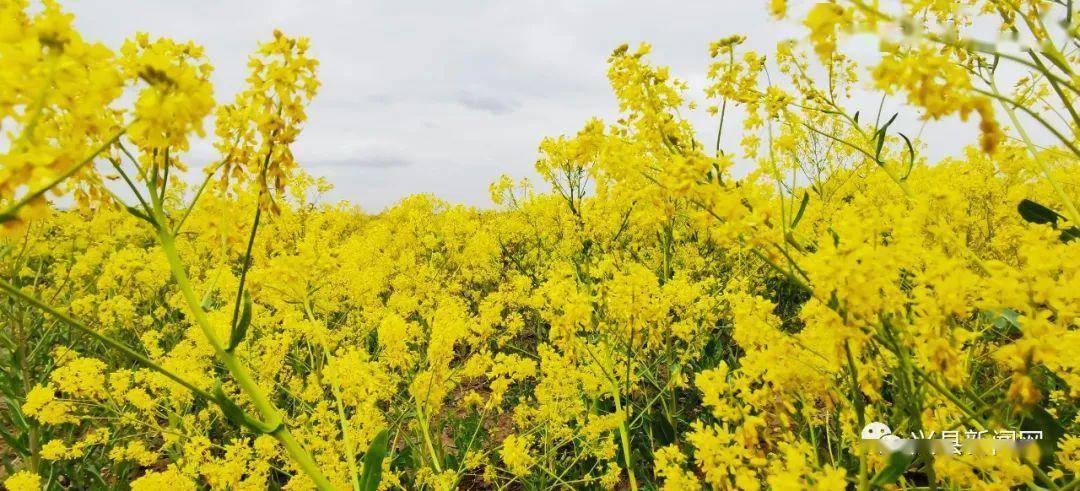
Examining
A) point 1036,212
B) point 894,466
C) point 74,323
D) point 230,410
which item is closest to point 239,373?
point 230,410

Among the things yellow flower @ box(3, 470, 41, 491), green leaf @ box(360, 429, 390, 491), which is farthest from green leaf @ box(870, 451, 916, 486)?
yellow flower @ box(3, 470, 41, 491)

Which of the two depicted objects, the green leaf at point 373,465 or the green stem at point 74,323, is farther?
the green leaf at point 373,465

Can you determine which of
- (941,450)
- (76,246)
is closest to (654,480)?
(941,450)

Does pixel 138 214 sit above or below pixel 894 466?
above

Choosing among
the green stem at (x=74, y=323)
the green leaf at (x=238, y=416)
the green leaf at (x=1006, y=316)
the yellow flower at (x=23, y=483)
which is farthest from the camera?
the yellow flower at (x=23, y=483)

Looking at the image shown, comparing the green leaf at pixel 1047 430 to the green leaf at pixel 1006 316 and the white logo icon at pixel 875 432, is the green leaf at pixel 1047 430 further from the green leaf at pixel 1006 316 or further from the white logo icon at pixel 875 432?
Result: the white logo icon at pixel 875 432

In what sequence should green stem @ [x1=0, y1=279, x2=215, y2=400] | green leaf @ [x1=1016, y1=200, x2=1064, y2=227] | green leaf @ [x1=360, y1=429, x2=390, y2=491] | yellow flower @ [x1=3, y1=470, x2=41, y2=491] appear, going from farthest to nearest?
yellow flower @ [x1=3, y1=470, x2=41, y2=491] → green leaf @ [x1=1016, y1=200, x2=1064, y2=227] → green leaf @ [x1=360, y1=429, x2=390, y2=491] → green stem @ [x1=0, y1=279, x2=215, y2=400]

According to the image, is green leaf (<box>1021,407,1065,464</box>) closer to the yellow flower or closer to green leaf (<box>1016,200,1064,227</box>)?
green leaf (<box>1016,200,1064,227</box>)

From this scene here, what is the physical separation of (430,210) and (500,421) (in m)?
3.03

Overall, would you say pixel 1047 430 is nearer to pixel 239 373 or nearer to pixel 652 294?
pixel 652 294

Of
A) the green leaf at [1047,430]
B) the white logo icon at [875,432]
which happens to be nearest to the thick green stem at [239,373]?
the white logo icon at [875,432]

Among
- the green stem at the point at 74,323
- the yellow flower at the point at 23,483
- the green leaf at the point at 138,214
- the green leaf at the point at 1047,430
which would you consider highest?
the green leaf at the point at 138,214

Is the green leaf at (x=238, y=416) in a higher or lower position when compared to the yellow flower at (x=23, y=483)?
higher

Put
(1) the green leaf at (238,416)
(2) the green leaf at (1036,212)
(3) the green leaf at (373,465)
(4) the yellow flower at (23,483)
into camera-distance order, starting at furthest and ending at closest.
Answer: (4) the yellow flower at (23,483) < (2) the green leaf at (1036,212) < (3) the green leaf at (373,465) < (1) the green leaf at (238,416)
